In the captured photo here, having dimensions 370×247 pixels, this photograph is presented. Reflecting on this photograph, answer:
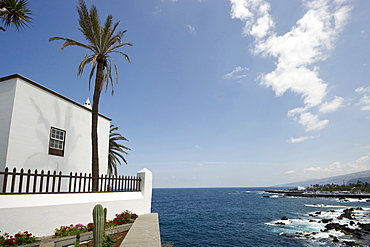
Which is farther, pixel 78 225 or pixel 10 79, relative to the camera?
pixel 10 79

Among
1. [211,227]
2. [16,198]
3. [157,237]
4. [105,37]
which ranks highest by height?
[105,37]

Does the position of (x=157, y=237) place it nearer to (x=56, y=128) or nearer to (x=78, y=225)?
(x=78, y=225)

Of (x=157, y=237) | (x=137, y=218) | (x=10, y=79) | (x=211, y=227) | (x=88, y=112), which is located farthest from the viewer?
(x=211, y=227)

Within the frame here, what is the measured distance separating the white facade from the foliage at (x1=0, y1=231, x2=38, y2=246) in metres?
4.04

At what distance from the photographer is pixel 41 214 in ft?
25.3

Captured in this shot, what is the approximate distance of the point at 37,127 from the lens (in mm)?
11195

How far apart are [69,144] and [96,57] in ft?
16.4

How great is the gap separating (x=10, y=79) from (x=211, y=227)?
31738 mm

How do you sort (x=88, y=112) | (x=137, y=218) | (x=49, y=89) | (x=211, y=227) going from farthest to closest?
(x=211, y=227) → (x=88, y=112) → (x=49, y=89) → (x=137, y=218)

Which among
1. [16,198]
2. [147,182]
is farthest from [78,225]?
[147,182]

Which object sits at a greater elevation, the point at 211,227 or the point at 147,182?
the point at 147,182

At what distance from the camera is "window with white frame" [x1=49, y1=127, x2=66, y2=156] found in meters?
12.0

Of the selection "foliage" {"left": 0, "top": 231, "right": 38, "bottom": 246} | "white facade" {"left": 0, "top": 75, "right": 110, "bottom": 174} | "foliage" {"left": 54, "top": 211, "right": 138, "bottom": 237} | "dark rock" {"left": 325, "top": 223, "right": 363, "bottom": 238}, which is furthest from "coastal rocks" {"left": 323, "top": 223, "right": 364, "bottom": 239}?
"foliage" {"left": 0, "top": 231, "right": 38, "bottom": 246}

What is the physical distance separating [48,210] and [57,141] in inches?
212
